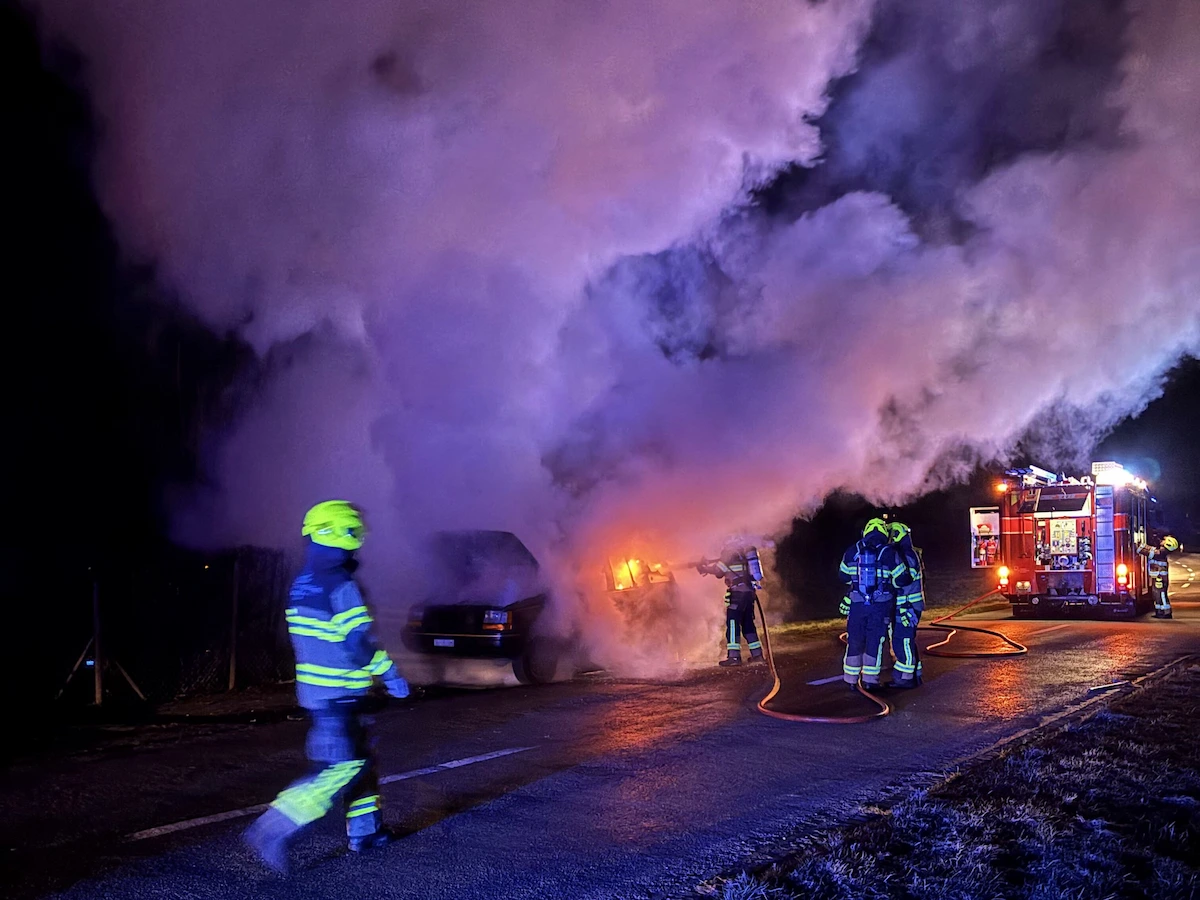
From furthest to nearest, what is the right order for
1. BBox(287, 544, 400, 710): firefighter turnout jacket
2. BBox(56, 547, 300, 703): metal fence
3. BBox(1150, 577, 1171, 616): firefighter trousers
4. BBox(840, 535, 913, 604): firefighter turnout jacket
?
1. BBox(1150, 577, 1171, 616): firefighter trousers
2. BBox(56, 547, 300, 703): metal fence
3. BBox(840, 535, 913, 604): firefighter turnout jacket
4. BBox(287, 544, 400, 710): firefighter turnout jacket

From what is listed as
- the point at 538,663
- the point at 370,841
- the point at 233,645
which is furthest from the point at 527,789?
the point at 233,645

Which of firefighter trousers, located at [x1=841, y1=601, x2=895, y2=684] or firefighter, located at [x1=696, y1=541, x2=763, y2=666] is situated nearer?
firefighter trousers, located at [x1=841, y1=601, x2=895, y2=684]

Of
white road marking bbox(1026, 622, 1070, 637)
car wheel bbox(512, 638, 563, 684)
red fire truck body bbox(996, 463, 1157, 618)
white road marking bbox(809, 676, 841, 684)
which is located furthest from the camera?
red fire truck body bbox(996, 463, 1157, 618)

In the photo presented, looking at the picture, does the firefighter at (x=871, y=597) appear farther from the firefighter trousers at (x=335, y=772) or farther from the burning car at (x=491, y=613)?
the firefighter trousers at (x=335, y=772)

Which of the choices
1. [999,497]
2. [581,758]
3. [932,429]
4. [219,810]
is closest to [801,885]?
[581,758]

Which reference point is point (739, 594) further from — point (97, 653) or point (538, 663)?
point (97, 653)

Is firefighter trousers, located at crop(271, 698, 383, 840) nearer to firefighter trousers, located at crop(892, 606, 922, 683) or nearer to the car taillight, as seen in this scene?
the car taillight

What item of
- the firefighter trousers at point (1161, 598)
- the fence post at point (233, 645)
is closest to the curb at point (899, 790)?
the fence post at point (233, 645)

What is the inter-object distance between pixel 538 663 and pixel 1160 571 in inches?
526

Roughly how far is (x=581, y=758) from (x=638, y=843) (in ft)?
6.00

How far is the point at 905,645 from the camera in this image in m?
9.17

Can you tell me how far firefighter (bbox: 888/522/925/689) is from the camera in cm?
911

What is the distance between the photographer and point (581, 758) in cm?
646

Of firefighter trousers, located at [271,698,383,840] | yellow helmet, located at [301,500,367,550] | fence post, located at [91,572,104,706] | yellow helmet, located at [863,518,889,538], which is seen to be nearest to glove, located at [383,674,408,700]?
firefighter trousers, located at [271,698,383,840]
